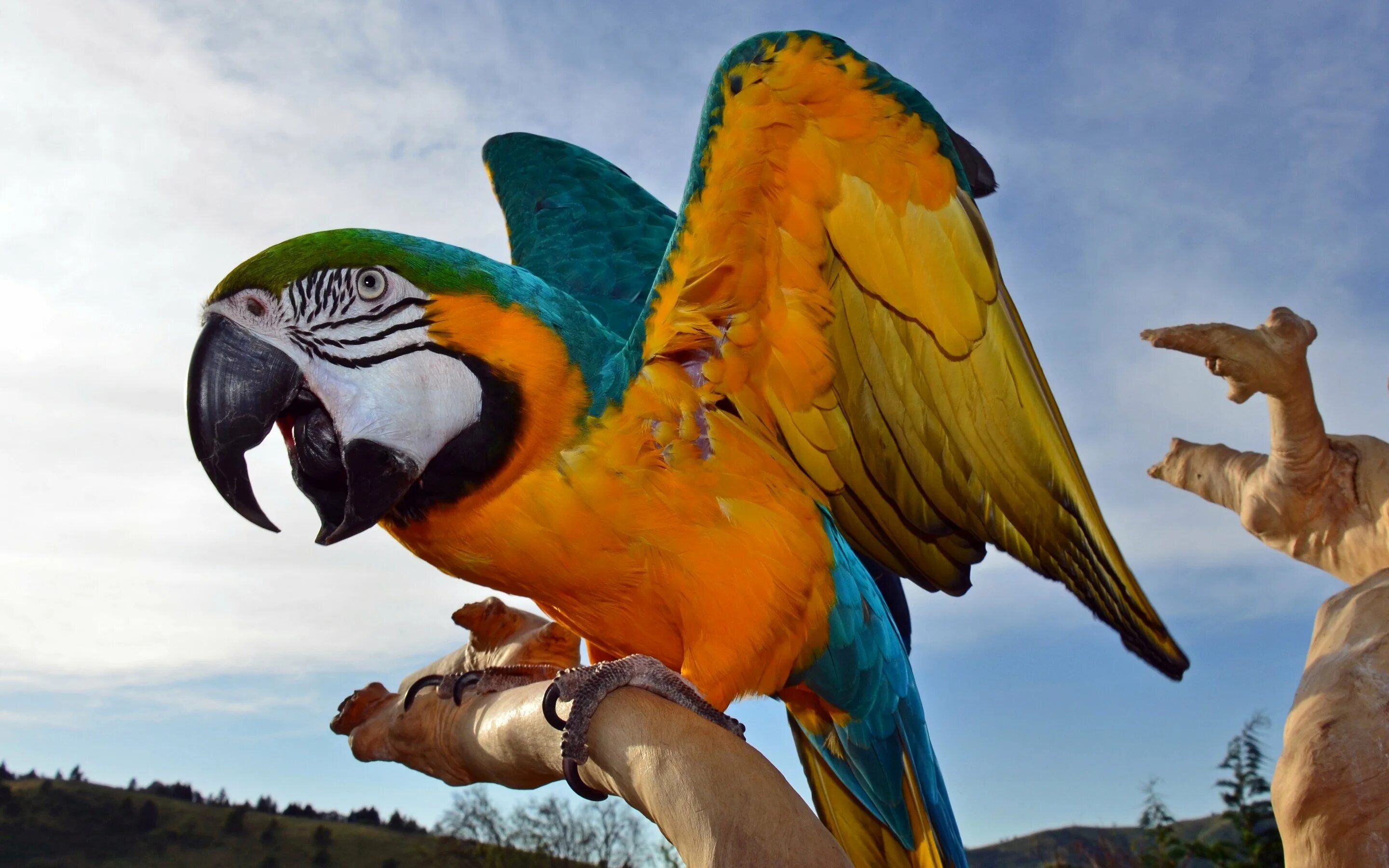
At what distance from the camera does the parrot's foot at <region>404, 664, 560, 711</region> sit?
7.34 feet

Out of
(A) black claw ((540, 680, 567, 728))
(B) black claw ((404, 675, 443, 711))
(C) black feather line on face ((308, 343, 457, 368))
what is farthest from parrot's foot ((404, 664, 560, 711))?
(C) black feather line on face ((308, 343, 457, 368))

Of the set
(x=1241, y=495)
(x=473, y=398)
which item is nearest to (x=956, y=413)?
(x=473, y=398)

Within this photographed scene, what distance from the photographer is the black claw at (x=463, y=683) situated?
223cm

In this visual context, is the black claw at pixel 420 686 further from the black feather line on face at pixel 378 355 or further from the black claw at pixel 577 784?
the black feather line on face at pixel 378 355

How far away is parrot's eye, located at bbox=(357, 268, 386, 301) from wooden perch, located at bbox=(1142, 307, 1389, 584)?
16.6 feet

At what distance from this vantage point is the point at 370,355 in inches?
67.0

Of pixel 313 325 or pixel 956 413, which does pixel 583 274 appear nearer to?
pixel 313 325

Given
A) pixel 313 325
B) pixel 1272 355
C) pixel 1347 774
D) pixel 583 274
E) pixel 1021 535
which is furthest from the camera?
pixel 1272 355

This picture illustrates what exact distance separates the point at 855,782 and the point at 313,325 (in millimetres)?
1589

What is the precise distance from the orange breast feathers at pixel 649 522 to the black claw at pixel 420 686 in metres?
0.63

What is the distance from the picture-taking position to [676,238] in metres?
1.79

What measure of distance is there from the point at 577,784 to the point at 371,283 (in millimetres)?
1038

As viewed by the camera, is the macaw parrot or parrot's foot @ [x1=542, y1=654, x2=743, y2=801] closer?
parrot's foot @ [x1=542, y1=654, x2=743, y2=801]

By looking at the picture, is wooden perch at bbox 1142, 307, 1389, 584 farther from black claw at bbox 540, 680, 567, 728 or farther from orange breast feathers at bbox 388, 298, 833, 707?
black claw at bbox 540, 680, 567, 728
